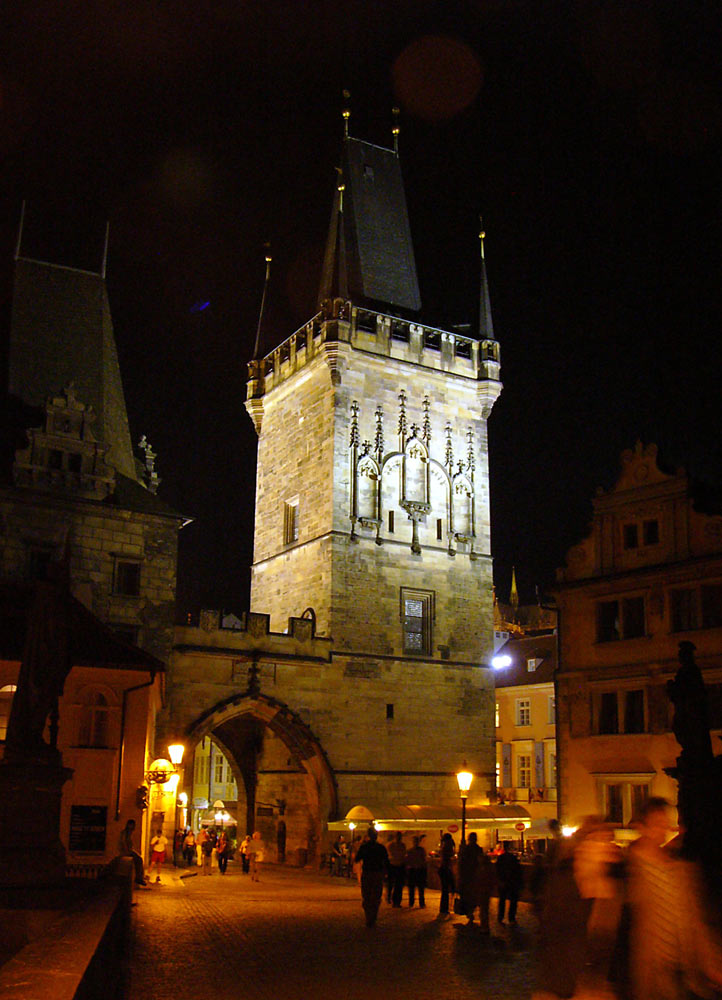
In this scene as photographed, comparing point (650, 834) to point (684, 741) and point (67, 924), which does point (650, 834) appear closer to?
point (67, 924)

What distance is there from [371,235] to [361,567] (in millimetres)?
12397

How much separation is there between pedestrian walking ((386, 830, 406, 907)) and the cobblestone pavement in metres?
0.32

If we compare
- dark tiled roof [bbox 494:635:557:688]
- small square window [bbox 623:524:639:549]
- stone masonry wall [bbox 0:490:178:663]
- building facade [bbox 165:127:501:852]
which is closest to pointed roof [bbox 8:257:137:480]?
stone masonry wall [bbox 0:490:178:663]

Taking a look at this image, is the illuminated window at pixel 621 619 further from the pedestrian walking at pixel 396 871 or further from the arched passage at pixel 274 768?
the pedestrian walking at pixel 396 871

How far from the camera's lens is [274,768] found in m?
35.4

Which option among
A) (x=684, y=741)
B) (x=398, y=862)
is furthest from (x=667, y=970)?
(x=398, y=862)

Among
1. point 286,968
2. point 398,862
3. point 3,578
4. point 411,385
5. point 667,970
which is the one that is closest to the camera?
point 667,970

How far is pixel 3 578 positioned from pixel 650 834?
23.5 meters

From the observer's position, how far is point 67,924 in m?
7.97

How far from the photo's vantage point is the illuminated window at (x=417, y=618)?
34250 millimetres

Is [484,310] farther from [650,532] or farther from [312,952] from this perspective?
[312,952]

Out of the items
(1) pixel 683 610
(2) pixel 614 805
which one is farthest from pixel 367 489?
(2) pixel 614 805

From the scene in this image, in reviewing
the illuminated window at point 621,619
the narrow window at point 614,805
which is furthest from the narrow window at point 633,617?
the narrow window at point 614,805

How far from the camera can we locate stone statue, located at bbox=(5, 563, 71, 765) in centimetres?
1117
